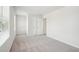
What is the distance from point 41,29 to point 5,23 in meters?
7.30

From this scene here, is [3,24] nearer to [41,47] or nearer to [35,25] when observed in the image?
[41,47]

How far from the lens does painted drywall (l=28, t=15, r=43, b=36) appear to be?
9.81 m

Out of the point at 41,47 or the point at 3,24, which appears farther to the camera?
the point at 41,47

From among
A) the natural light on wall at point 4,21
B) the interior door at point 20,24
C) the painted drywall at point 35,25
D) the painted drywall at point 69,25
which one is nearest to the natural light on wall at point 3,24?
the natural light on wall at point 4,21

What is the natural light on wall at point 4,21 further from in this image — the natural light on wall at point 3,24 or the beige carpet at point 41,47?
the beige carpet at point 41,47

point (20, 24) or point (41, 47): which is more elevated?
point (20, 24)

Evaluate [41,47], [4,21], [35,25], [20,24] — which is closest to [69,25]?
[41,47]

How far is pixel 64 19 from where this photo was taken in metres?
5.72

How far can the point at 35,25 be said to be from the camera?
33.1 ft

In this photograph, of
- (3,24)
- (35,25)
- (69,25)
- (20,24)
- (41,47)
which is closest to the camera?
(3,24)

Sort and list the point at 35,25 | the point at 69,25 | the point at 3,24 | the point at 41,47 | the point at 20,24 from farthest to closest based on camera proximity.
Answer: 1. the point at 20,24
2. the point at 35,25
3. the point at 69,25
4. the point at 41,47
5. the point at 3,24

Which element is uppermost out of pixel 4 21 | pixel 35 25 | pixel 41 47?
pixel 4 21
